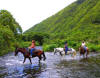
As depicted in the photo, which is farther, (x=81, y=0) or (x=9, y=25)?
(x=81, y=0)

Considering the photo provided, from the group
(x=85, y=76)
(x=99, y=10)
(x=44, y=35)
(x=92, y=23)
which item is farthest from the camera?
(x=99, y=10)

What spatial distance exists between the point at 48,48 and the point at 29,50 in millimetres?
21867

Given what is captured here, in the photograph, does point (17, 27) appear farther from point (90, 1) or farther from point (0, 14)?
point (90, 1)

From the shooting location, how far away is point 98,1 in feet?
422

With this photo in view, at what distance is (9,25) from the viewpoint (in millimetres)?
34156

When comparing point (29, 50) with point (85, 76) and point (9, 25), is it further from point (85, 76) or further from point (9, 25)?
point (9, 25)

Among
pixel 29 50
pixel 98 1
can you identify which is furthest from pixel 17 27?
pixel 98 1

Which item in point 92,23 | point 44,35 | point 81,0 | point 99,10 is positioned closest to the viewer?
point 44,35

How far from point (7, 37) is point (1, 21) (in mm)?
5998

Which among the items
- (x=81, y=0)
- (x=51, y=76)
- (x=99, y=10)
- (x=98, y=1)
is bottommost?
(x=51, y=76)

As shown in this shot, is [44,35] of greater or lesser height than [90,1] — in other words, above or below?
below

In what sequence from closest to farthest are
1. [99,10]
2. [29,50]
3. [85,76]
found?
1. [85,76]
2. [29,50]
3. [99,10]

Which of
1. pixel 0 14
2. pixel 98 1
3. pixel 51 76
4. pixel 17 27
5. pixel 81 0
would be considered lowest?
pixel 51 76

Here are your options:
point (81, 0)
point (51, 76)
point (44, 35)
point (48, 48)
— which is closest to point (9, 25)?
point (48, 48)
